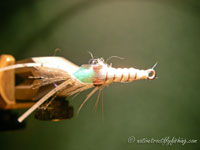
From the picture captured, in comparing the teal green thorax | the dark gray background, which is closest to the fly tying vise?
the teal green thorax

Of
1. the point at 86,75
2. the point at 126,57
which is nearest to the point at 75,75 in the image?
the point at 86,75

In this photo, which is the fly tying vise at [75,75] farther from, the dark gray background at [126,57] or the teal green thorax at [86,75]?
the dark gray background at [126,57]

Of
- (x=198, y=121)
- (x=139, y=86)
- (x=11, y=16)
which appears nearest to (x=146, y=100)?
(x=139, y=86)

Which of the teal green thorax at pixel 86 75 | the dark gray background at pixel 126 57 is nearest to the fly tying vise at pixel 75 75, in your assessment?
the teal green thorax at pixel 86 75

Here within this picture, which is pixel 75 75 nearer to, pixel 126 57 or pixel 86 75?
pixel 86 75

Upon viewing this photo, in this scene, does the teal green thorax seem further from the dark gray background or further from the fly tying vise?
the dark gray background

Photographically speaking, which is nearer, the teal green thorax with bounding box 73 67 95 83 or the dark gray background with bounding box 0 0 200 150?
the teal green thorax with bounding box 73 67 95 83

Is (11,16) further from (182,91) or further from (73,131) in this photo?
(182,91)
